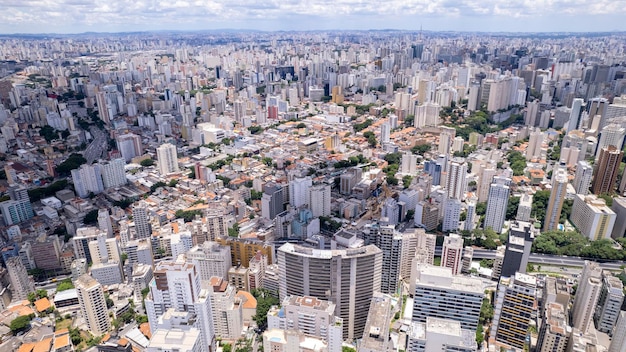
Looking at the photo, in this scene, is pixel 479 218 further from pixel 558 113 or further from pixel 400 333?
Result: pixel 558 113

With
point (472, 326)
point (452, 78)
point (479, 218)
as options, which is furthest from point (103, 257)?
point (452, 78)

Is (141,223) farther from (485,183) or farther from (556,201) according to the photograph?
(556,201)

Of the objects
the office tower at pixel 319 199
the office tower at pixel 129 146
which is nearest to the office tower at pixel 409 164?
the office tower at pixel 319 199

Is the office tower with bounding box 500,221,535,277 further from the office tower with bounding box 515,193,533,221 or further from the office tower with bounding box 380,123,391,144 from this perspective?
the office tower with bounding box 380,123,391,144

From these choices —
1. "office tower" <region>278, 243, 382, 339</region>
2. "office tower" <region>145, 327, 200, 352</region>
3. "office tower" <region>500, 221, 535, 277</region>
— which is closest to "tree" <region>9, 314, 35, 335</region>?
"office tower" <region>145, 327, 200, 352</region>

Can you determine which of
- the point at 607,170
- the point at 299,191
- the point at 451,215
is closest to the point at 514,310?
the point at 451,215

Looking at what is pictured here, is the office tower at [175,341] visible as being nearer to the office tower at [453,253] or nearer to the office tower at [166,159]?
the office tower at [453,253]

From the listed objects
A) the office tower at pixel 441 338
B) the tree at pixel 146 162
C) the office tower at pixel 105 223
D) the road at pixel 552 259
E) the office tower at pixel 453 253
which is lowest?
the road at pixel 552 259
